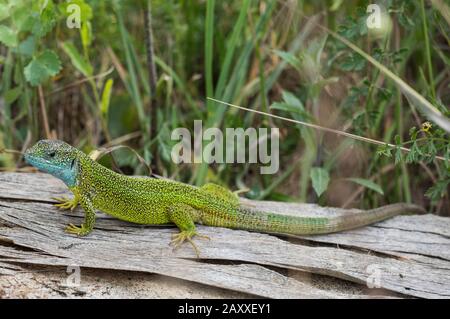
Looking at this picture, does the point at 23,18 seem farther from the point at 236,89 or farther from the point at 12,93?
the point at 236,89

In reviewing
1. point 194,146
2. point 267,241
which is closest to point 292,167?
point 194,146

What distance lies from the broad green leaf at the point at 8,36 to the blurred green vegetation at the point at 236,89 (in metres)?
0.09

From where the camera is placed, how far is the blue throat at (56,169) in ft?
12.7

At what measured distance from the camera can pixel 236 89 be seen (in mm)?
5703

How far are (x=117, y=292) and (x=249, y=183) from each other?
255 centimetres

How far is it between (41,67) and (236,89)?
1.87 m

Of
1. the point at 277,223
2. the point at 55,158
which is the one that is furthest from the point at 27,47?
the point at 277,223

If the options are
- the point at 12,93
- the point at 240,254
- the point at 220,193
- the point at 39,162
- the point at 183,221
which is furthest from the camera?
the point at 12,93

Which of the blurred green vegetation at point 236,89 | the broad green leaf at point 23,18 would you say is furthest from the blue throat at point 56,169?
the broad green leaf at point 23,18

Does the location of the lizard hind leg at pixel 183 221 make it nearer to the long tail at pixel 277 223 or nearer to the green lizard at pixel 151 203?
the green lizard at pixel 151 203

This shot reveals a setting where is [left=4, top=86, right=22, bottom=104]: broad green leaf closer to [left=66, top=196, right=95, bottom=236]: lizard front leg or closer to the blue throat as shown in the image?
the blue throat

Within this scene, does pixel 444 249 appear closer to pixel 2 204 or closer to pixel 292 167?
pixel 292 167

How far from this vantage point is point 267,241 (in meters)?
4.21
